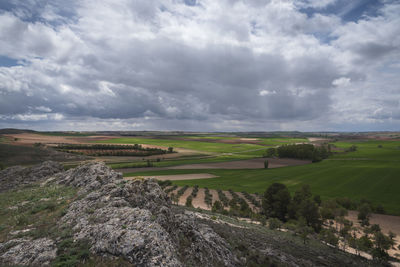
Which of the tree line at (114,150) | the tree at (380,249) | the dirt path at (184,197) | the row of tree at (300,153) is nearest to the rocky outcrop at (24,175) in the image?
the dirt path at (184,197)

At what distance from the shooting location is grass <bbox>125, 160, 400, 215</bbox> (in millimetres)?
64812

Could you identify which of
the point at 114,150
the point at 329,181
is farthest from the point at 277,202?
the point at 114,150

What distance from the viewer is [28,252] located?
12461 millimetres

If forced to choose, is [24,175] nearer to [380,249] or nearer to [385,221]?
[380,249]

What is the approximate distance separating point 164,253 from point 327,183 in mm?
86238

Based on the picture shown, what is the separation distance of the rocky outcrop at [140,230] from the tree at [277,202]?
122ft

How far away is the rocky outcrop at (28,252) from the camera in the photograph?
11781 mm

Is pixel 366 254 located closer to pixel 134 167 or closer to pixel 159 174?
pixel 159 174

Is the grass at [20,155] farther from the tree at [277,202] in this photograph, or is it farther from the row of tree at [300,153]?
the row of tree at [300,153]

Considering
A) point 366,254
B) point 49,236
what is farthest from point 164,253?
point 366,254

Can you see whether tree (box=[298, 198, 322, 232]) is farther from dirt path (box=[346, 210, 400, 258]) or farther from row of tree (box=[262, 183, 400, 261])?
dirt path (box=[346, 210, 400, 258])

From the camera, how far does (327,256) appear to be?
90.4 ft

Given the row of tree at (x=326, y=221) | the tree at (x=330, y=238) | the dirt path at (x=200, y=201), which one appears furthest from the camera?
the dirt path at (x=200, y=201)

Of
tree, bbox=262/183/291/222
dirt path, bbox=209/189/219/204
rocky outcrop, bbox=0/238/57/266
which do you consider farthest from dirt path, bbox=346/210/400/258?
rocky outcrop, bbox=0/238/57/266
